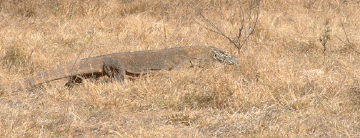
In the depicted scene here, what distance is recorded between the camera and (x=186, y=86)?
421 centimetres

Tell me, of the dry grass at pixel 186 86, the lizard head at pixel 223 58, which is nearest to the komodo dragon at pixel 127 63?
the lizard head at pixel 223 58

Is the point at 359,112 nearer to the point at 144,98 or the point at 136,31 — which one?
the point at 144,98

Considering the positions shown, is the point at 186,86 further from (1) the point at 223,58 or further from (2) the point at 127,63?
(1) the point at 223,58

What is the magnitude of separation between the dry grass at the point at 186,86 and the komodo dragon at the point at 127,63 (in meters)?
0.15

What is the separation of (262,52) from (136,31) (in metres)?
2.07

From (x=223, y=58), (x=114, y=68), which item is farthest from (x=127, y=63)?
(x=223, y=58)

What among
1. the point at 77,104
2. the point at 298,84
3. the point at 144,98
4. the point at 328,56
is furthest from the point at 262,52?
the point at 77,104

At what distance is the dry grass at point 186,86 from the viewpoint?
10.6 ft

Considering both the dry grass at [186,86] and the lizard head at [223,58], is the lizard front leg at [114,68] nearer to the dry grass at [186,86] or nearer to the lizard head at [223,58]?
the dry grass at [186,86]

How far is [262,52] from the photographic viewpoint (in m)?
5.61

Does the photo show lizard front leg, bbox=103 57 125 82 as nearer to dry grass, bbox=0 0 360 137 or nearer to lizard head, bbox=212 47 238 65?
dry grass, bbox=0 0 360 137

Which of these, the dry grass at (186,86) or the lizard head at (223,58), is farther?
the lizard head at (223,58)

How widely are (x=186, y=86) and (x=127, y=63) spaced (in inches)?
33.0

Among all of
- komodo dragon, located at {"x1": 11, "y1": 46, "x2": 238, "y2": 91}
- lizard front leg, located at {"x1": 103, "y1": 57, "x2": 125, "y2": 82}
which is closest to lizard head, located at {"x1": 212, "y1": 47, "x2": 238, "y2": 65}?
komodo dragon, located at {"x1": 11, "y1": 46, "x2": 238, "y2": 91}
